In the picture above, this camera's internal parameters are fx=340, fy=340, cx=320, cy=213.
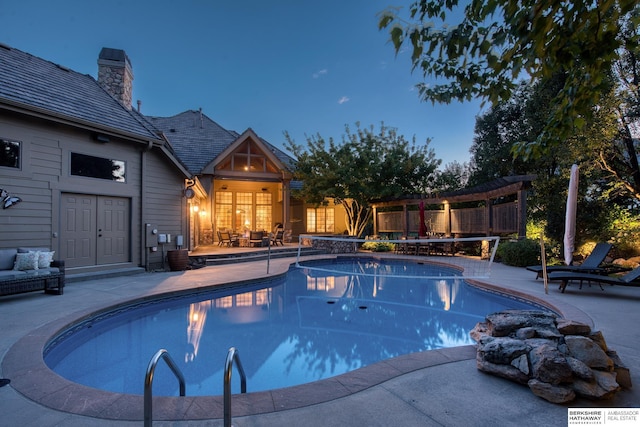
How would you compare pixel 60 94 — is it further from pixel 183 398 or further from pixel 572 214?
pixel 572 214

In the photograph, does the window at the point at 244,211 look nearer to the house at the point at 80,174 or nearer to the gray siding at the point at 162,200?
the gray siding at the point at 162,200

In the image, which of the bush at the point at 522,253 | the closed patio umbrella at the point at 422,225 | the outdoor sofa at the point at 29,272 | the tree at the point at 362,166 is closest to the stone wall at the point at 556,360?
the outdoor sofa at the point at 29,272

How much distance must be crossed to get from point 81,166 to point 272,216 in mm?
11441

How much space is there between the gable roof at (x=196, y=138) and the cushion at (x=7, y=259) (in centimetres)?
930

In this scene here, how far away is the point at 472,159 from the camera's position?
19828mm

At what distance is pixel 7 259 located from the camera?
7262 mm

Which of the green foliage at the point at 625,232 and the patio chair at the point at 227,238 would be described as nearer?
the green foliage at the point at 625,232

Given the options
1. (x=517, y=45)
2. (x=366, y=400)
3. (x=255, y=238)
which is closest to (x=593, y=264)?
(x=366, y=400)

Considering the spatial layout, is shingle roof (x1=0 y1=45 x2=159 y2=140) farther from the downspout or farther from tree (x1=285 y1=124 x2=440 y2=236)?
tree (x1=285 y1=124 x2=440 y2=236)

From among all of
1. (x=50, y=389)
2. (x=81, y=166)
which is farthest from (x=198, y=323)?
(x=81, y=166)

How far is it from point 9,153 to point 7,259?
2.50 m

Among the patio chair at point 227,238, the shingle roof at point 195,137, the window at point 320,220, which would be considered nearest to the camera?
the patio chair at point 227,238

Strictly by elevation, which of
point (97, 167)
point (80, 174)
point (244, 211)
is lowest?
point (244, 211)

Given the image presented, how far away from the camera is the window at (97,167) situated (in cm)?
917
